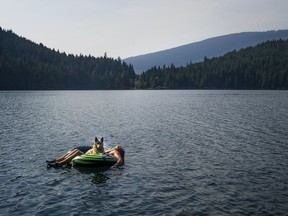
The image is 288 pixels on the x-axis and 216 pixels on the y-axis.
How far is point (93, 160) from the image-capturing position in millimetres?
29047

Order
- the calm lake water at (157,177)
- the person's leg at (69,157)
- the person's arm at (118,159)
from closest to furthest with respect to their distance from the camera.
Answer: the calm lake water at (157,177) → the person's arm at (118,159) → the person's leg at (69,157)

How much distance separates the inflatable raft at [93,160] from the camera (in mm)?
29094

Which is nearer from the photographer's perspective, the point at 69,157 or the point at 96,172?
the point at 96,172

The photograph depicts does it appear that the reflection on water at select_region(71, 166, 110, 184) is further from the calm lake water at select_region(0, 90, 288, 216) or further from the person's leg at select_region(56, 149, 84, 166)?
the person's leg at select_region(56, 149, 84, 166)

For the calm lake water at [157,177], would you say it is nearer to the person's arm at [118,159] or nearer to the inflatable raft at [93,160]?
the person's arm at [118,159]

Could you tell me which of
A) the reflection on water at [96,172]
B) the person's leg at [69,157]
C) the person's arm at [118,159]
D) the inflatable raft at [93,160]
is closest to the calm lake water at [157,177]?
the reflection on water at [96,172]

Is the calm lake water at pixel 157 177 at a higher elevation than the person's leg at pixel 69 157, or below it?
below

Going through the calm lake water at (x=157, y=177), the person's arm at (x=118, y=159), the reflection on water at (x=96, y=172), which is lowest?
the reflection on water at (x=96, y=172)

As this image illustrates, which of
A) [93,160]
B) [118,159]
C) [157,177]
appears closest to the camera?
[157,177]

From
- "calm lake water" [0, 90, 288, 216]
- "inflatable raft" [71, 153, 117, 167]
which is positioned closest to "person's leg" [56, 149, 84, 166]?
"inflatable raft" [71, 153, 117, 167]

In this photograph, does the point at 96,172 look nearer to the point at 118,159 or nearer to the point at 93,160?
the point at 93,160

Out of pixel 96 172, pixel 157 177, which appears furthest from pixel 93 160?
pixel 157 177

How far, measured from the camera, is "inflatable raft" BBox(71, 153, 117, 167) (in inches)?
1145

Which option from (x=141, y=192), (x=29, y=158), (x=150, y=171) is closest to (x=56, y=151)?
(x=29, y=158)
